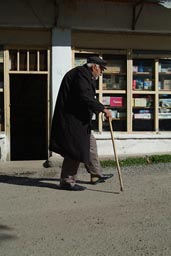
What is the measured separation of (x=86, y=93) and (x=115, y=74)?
3.58m

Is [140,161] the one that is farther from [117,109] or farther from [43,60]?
[43,60]

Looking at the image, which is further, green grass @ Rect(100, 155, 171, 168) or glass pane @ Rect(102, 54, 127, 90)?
glass pane @ Rect(102, 54, 127, 90)

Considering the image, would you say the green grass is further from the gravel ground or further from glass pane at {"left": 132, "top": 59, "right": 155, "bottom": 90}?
glass pane at {"left": 132, "top": 59, "right": 155, "bottom": 90}

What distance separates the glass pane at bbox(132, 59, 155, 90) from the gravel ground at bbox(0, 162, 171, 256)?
2600 mm

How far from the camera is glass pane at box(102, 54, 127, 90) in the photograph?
1124cm

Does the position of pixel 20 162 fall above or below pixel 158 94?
Answer: below

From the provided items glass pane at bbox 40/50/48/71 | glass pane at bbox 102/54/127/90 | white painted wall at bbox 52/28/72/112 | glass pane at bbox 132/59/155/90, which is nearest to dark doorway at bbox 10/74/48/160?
glass pane at bbox 40/50/48/71

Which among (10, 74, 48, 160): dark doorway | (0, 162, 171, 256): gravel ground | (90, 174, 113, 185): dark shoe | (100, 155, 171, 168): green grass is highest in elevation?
(10, 74, 48, 160): dark doorway

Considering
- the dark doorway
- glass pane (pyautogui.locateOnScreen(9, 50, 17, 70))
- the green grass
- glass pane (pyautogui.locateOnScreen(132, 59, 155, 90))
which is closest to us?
the green grass

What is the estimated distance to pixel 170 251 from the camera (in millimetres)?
5426

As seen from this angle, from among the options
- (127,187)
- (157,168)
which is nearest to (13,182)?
(127,187)

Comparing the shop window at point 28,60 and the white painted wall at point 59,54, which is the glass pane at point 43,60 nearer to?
the shop window at point 28,60

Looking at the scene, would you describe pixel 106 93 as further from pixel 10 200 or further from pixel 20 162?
pixel 10 200

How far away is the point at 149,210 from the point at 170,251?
5.16 feet
